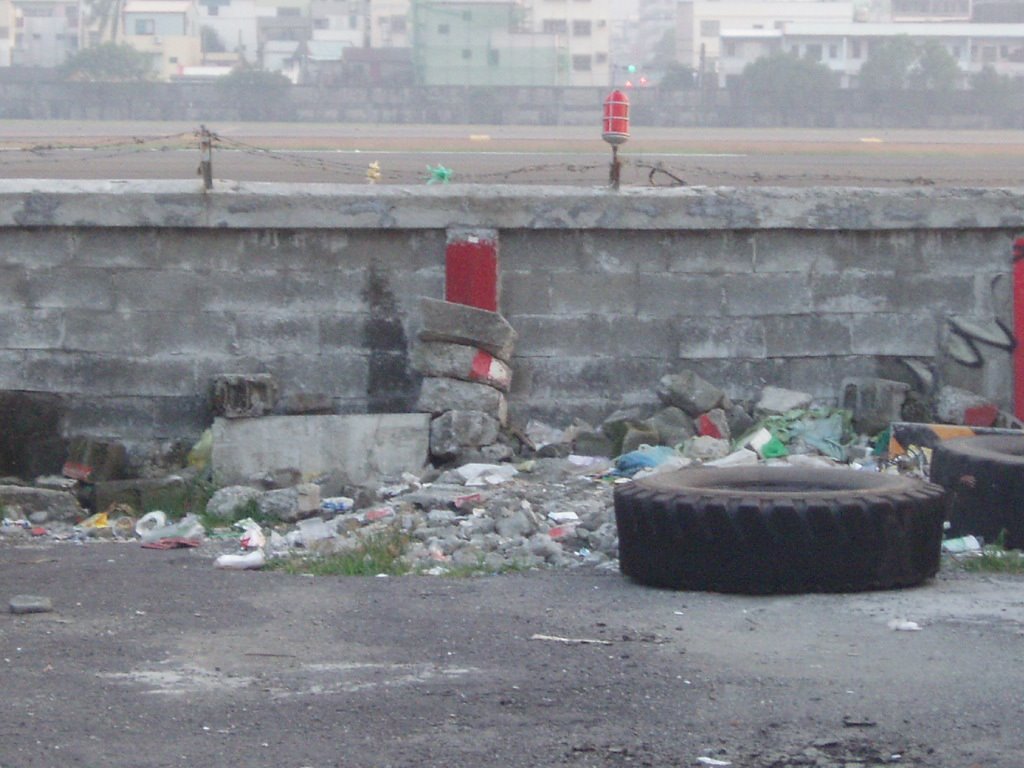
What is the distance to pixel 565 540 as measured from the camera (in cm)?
695

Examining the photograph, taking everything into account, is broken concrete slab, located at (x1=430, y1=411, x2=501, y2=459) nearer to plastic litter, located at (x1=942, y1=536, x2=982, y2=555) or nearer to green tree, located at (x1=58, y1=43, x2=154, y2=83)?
plastic litter, located at (x1=942, y1=536, x2=982, y2=555)

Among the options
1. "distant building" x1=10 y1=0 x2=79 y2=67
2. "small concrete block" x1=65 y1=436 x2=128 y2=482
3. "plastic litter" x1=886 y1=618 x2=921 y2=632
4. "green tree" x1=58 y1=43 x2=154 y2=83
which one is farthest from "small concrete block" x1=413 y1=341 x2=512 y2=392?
"distant building" x1=10 y1=0 x2=79 y2=67

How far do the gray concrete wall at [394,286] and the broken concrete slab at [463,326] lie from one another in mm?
327

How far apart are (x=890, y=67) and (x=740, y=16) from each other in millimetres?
51774

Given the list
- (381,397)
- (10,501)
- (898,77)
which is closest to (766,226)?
(381,397)

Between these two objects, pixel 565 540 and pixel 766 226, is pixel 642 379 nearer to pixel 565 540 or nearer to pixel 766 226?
pixel 766 226

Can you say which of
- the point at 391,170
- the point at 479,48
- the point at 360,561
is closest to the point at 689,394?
the point at 360,561

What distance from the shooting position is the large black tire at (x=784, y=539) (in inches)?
225

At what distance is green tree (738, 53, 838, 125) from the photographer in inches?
1571

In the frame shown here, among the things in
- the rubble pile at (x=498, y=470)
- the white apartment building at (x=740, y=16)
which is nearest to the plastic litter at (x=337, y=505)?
the rubble pile at (x=498, y=470)

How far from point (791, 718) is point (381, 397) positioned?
207 inches

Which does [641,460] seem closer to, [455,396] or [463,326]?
[455,396]

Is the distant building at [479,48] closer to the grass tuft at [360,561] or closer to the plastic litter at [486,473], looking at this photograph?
the plastic litter at [486,473]

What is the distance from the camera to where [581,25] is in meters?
80.4
